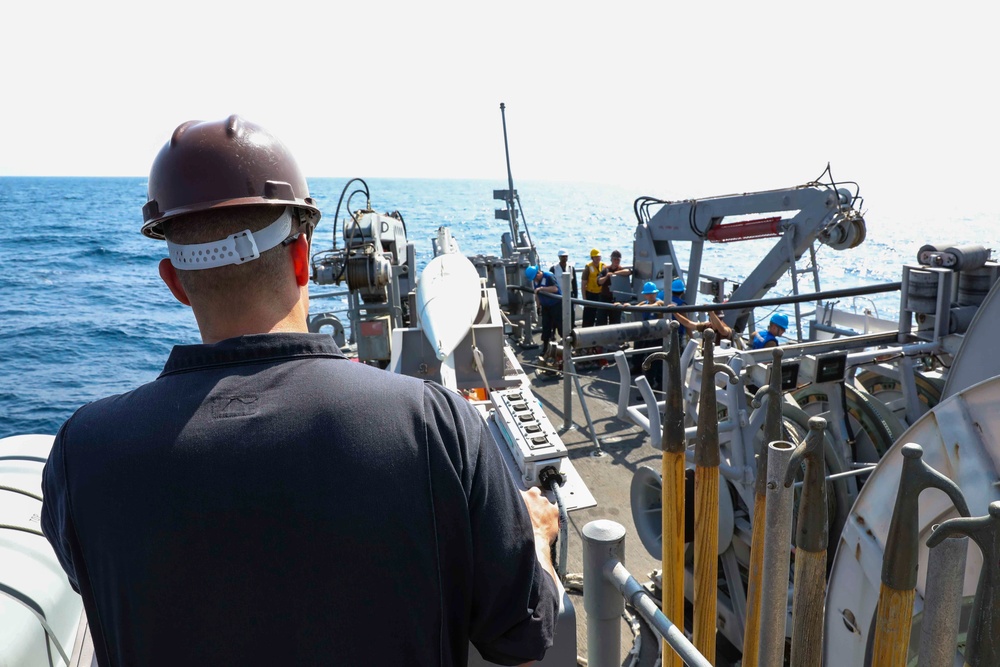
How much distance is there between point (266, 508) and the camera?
1209mm

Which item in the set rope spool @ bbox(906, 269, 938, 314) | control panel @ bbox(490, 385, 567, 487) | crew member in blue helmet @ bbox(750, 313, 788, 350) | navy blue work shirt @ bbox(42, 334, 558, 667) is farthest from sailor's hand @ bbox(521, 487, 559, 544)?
crew member in blue helmet @ bbox(750, 313, 788, 350)

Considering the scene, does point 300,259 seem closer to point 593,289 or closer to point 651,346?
point 651,346

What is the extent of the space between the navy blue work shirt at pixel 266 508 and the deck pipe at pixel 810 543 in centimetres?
93

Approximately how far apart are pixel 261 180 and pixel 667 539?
70.4 inches

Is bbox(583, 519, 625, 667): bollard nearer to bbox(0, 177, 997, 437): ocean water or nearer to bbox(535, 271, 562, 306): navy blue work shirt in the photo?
bbox(0, 177, 997, 437): ocean water

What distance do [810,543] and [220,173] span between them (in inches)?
67.1

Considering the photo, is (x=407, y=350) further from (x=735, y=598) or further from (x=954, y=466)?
(x=954, y=466)

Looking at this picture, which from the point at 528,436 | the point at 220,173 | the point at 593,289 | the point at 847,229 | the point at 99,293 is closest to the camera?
the point at 220,173

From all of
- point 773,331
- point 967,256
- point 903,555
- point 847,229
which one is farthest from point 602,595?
point 847,229

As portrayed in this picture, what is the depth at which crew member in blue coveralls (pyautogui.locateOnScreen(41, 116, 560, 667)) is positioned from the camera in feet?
3.97

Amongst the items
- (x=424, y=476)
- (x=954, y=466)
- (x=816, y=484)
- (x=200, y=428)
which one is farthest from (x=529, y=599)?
(x=954, y=466)

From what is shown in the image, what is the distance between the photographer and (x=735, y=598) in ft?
14.6

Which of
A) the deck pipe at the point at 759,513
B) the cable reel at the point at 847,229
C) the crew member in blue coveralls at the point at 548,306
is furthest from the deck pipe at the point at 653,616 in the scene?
the crew member in blue coveralls at the point at 548,306

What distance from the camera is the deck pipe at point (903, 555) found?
1.38 meters
